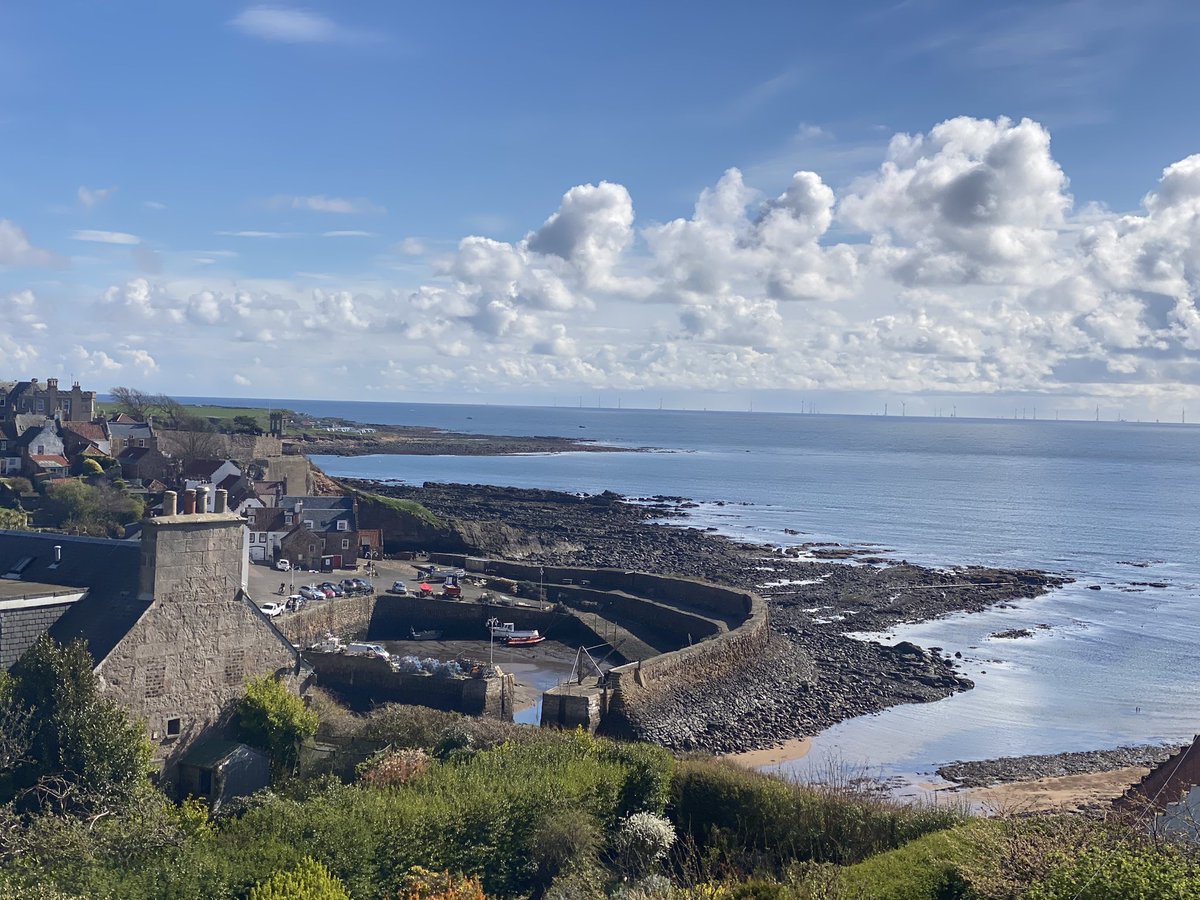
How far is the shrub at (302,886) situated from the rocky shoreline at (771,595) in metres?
20.5

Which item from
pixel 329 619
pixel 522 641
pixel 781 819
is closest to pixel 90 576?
pixel 781 819

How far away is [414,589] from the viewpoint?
50625 mm

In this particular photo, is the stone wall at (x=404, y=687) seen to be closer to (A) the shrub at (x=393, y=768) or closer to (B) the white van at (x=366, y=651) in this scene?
(B) the white van at (x=366, y=651)

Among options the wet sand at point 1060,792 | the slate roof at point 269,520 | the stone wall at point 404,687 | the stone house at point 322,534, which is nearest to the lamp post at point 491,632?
the stone wall at point 404,687

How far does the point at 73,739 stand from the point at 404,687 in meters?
16.7

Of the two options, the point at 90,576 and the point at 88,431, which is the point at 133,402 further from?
the point at 90,576

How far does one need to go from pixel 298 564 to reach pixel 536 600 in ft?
45.5

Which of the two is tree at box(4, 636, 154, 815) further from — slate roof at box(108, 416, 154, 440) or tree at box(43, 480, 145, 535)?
slate roof at box(108, 416, 154, 440)

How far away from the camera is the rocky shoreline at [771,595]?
3631 cm

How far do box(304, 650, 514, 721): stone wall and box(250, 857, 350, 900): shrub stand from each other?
19426 millimetres

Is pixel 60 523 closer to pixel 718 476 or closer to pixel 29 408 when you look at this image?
pixel 29 408

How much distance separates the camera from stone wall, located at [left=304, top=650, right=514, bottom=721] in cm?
3294

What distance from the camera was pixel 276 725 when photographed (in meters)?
21.7

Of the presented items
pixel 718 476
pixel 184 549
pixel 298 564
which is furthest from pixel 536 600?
pixel 718 476
